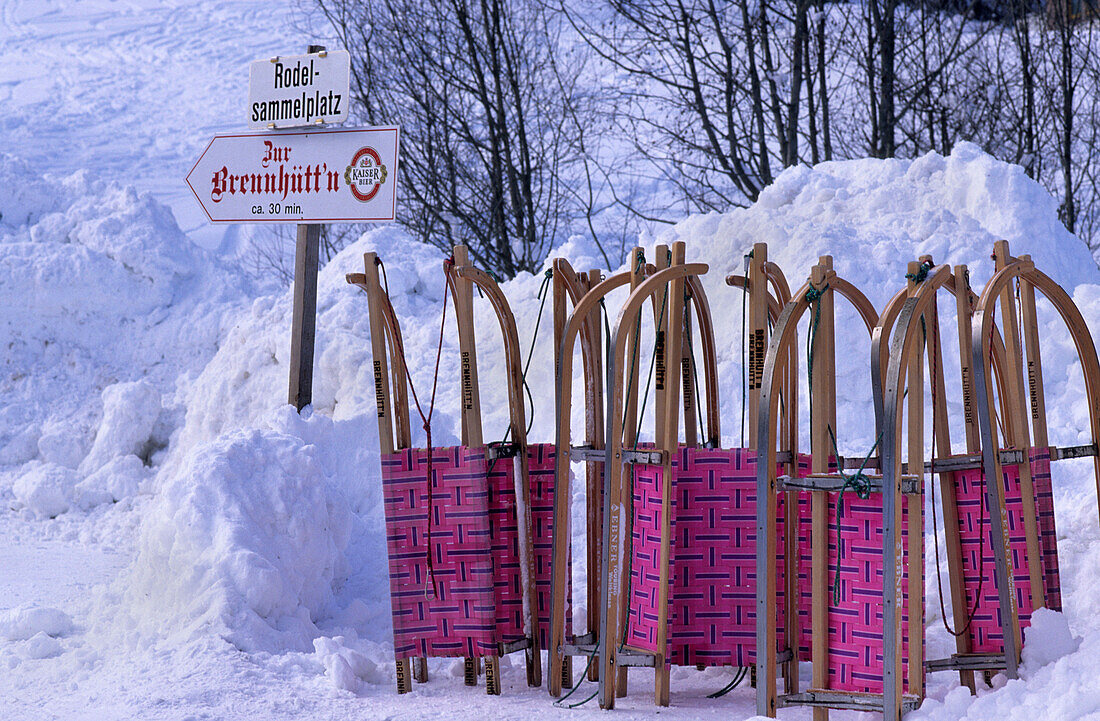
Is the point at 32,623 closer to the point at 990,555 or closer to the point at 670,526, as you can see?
the point at 670,526

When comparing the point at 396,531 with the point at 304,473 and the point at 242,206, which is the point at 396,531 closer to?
the point at 304,473

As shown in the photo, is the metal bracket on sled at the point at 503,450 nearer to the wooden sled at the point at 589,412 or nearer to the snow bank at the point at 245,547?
the wooden sled at the point at 589,412

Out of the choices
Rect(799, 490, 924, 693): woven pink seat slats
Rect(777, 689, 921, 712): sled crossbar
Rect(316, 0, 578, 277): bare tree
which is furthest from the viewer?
Rect(316, 0, 578, 277): bare tree

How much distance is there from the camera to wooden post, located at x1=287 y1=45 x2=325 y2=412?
18.4ft

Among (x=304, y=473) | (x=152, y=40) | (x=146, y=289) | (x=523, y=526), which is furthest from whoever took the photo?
(x=152, y=40)

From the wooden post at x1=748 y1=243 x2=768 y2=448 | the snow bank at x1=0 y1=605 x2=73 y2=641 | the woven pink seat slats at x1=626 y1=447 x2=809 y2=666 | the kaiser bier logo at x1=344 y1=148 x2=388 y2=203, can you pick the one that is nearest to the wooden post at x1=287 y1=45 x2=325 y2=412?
the kaiser bier logo at x1=344 y1=148 x2=388 y2=203

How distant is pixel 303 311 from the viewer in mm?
5656

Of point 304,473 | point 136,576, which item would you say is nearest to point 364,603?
point 304,473

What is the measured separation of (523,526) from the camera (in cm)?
399

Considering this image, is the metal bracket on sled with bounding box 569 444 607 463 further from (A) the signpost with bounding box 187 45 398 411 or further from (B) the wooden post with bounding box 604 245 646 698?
(A) the signpost with bounding box 187 45 398 411

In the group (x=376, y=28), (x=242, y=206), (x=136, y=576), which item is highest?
(x=376, y=28)

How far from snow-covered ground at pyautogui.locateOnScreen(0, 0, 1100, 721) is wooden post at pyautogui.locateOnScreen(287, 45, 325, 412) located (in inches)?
8.0

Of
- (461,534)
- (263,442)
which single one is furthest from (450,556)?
(263,442)

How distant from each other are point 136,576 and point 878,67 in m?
9.52
